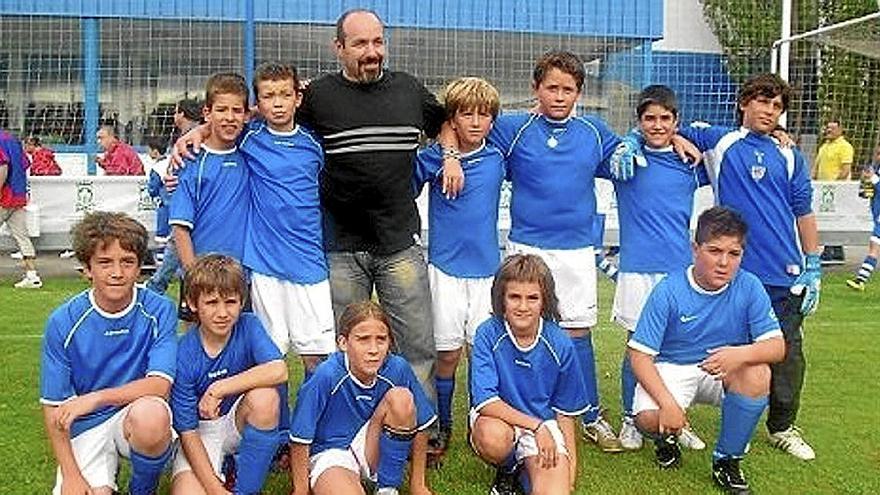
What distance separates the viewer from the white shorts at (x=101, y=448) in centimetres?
361

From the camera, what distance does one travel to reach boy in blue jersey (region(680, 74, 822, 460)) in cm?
457

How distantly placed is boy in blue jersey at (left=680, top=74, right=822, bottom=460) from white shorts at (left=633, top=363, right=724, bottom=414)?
496mm

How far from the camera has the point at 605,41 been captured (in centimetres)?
1430

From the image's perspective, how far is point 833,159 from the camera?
1250cm

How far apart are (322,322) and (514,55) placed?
395 inches

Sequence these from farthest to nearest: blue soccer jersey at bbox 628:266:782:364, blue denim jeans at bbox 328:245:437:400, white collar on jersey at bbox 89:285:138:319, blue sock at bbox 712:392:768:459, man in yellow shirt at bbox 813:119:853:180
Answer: man in yellow shirt at bbox 813:119:853:180, blue denim jeans at bbox 328:245:437:400, blue soccer jersey at bbox 628:266:782:364, blue sock at bbox 712:392:768:459, white collar on jersey at bbox 89:285:138:319

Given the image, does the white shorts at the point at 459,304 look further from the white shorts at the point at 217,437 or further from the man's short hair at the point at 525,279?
the white shorts at the point at 217,437

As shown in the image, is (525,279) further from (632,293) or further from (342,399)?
(632,293)

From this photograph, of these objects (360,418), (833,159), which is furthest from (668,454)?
(833,159)

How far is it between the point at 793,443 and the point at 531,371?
1.41 metres

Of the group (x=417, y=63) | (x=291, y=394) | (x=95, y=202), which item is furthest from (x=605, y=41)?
(x=291, y=394)

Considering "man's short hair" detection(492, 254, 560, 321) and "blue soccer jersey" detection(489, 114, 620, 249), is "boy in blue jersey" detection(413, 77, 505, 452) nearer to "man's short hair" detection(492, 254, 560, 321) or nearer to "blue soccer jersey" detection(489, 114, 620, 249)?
"blue soccer jersey" detection(489, 114, 620, 249)

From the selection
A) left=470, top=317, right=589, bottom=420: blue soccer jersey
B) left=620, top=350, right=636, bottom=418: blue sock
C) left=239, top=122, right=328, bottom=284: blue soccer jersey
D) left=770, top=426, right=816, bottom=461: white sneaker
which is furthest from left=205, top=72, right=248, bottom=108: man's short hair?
left=770, top=426, right=816, bottom=461: white sneaker

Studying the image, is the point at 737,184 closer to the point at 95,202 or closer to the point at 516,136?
the point at 516,136
